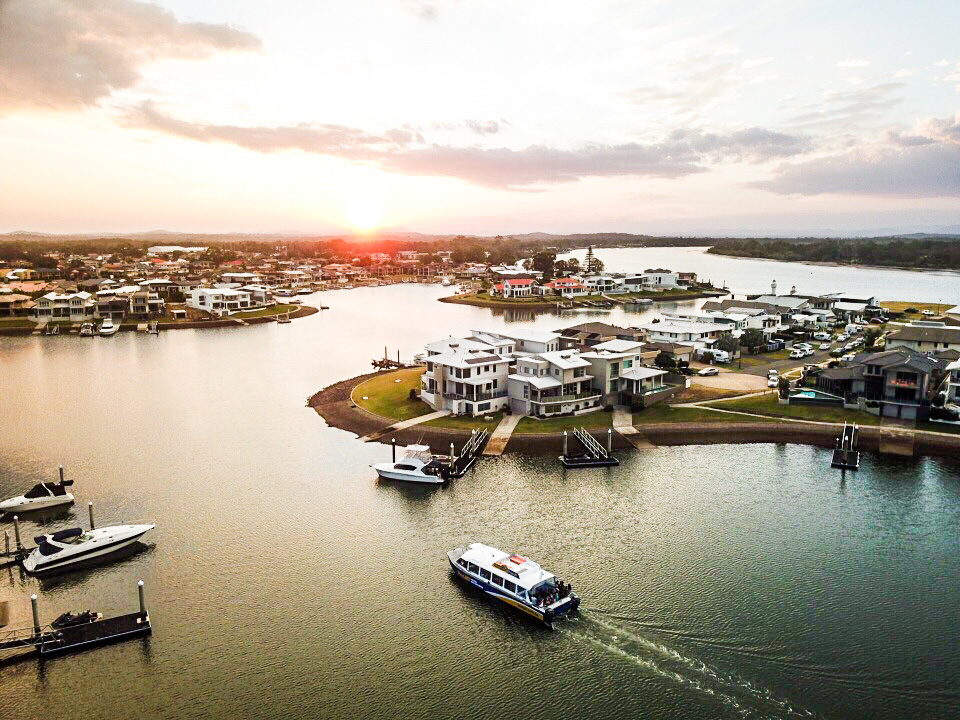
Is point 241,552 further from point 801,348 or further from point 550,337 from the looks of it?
point 801,348

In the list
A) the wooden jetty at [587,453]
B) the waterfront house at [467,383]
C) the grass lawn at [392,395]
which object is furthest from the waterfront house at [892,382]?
the grass lawn at [392,395]

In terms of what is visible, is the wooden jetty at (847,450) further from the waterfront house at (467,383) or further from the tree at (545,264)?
the tree at (545,264)

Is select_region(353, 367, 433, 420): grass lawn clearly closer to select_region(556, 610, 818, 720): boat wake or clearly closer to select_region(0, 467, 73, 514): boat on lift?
select_region(0, 467, 73, 514): boat on lift

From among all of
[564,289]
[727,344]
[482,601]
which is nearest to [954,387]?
[727,344]

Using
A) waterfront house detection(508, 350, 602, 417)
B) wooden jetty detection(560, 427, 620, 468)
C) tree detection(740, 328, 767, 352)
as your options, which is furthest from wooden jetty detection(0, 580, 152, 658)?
tree detection(740, 328, 767, 352)

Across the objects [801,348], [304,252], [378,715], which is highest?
[304,252]

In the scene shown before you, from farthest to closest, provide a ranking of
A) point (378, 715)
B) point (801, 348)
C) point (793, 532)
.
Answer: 1. point (801, 348)
2. point (793, 532)
3. point (378, 715)

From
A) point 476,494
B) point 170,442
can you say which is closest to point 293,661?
point 476,494
